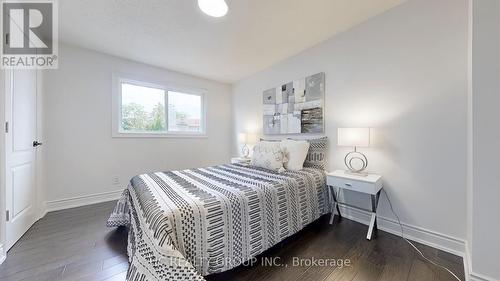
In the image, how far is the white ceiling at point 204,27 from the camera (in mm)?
1955

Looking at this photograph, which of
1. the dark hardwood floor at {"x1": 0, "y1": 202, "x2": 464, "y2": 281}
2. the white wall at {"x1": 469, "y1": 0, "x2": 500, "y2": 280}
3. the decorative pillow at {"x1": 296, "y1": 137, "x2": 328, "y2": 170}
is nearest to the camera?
the white wall at {"x1": 469, "y1": 0, "x2": 500, "y2": 280}

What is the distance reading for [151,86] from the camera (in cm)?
345

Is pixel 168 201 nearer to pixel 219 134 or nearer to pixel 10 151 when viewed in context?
pixel 10 151

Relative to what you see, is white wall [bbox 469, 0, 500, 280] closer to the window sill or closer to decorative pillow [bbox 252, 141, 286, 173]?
decorative pillow [bbox 252, 141, 286, 173]

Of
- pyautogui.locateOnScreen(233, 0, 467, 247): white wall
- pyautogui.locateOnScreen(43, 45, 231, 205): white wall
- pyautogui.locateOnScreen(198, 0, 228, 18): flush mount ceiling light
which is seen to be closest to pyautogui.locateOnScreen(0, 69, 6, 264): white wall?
pyautogui.locateOnScreen(43, 45, 231, 205): white wall

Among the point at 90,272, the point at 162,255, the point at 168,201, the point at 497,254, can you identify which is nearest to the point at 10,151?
the point at 90,272

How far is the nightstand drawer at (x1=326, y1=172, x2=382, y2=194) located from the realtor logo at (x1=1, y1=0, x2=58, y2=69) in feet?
10.7

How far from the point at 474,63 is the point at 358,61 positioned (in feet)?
3.92

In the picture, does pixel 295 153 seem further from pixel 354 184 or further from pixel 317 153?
pixel 354 184

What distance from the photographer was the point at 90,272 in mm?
1432

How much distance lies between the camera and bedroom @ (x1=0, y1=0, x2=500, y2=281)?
127cm

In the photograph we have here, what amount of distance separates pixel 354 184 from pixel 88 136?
3.68 metres

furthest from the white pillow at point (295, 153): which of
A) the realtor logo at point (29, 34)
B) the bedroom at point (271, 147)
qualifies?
the realtor logo at point (29, 34)

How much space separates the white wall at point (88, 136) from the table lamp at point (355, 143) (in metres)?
3.02
